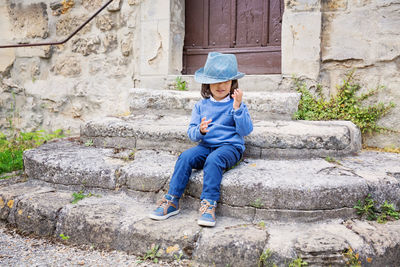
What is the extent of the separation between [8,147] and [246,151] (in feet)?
9.03

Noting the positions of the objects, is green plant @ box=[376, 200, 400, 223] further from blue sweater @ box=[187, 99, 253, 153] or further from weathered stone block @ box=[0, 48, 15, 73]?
weathered stone block @ box=[0, 48, 15, 73]

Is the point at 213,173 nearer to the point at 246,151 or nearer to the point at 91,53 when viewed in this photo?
the point at 246,151

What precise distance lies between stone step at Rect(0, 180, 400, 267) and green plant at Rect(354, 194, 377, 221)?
0.20 ft

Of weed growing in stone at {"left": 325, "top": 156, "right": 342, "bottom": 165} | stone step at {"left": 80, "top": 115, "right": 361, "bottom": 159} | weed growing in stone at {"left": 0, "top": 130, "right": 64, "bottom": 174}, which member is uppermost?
stone step at {"left": 80, "top": 115, "right": 361, "bottom": 159}

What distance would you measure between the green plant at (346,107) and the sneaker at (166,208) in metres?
1.41

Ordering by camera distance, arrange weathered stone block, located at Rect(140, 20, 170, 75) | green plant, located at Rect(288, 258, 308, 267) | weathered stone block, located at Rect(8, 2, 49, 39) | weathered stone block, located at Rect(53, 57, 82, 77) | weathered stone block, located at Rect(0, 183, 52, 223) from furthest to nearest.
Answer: weathered stone block, located at Rect(8, 2, 49, 39), weathered stone block, located at Rect(53, 57, 82, 77), weathered stone block, located at Rect(140, 20, 170, 75), weathered stone block, located at Rect(0, 183, 52, 223), green plant, located at Rect(288, 258, 308, 267)

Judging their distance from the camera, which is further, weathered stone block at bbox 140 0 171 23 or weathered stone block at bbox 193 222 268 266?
weathered stone block at bbox 140 0 171 23

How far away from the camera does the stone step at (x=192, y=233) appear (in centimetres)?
159

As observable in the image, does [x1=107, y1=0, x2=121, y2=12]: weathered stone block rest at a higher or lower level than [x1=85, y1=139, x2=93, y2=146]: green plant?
higher

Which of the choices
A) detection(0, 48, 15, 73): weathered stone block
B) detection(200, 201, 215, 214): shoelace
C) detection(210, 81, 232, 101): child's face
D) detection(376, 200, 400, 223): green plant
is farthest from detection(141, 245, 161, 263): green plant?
detection(0, 48, 15, 73): weathered stone block

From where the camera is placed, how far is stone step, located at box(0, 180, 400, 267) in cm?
159

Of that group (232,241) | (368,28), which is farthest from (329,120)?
(232,241)

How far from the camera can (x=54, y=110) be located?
13.3 ft

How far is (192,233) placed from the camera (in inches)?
69.1
